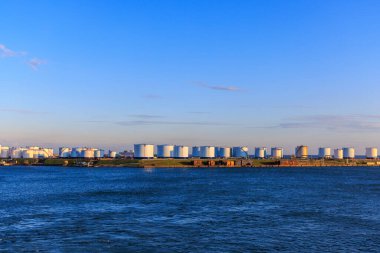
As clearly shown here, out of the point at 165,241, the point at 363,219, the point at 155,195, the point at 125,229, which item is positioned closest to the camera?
the point at 165,241

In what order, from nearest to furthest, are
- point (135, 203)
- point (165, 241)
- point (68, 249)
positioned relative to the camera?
point (68, 249), point (165, 241), point (135, 203)

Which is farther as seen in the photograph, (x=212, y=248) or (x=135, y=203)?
(x=135, y=203)

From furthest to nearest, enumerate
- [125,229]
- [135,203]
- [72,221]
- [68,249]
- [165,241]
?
[135,203]
[72,221]
[125,229]
[165,241]
[68,249]

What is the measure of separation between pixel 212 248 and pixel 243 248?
3.37 m

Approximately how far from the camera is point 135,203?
8094 centimetres

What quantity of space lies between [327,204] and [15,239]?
5766 centimetres

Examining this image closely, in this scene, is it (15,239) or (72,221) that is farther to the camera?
(72,221)

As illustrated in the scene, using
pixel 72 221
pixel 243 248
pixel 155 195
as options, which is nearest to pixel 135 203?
pixel 155 195

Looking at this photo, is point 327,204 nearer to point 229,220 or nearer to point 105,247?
point 229,220

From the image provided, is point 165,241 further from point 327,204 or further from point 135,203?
point 327,204

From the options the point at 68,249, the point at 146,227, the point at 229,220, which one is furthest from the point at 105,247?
the point at 229,220

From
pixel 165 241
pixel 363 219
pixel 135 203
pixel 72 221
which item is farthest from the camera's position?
pixel 135 203

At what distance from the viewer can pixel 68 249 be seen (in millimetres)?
43812

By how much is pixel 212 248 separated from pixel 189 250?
8.94 feet
